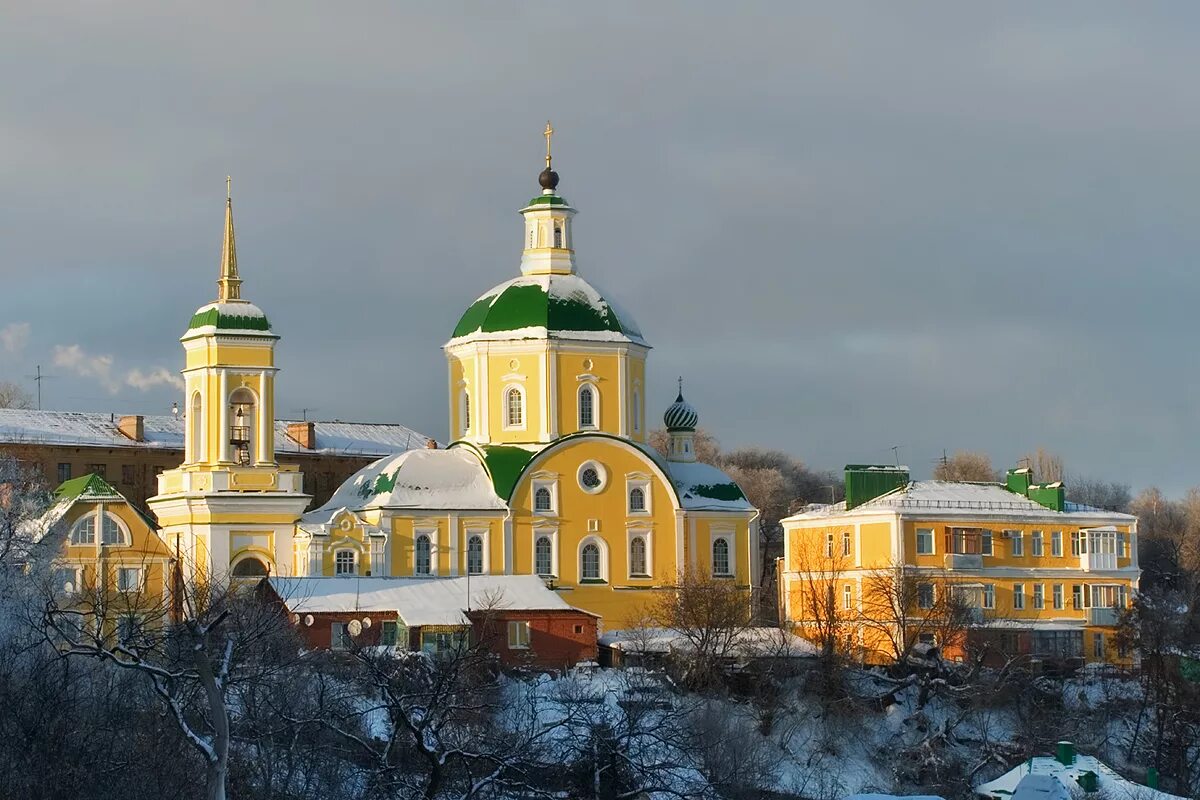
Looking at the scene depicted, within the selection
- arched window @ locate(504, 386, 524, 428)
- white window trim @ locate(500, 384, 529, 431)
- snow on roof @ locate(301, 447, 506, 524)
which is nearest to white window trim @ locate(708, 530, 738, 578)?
white window trim @ locate(500, 384, 529, 431)

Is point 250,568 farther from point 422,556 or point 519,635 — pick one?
point 519,635

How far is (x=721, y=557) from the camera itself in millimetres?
48000

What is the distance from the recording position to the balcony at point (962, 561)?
46.4m

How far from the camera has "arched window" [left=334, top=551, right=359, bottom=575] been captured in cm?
4369

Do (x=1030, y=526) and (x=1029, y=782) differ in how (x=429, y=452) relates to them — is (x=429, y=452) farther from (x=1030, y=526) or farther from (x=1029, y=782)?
(x=1029, y=782)

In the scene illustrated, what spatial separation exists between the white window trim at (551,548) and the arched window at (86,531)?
9.24 meters

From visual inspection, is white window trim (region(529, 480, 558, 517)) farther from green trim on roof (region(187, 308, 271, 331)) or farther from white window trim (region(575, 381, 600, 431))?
green trim on roof (region(187, 308, 271, 331))

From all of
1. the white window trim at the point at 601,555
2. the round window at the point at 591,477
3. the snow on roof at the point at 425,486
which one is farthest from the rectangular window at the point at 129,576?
the round window at the point at 591,477

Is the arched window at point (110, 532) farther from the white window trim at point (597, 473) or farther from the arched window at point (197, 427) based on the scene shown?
the white window trim at point (597, 473)

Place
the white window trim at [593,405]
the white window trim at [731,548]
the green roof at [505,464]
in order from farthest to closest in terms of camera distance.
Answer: the white window trim at [731,548], the white window trim at [593,405], the green roof at [505,464]

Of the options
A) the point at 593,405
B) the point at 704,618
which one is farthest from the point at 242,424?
the point at 704,618

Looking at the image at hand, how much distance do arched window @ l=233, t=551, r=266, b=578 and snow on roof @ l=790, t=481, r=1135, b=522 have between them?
13310 millimetres

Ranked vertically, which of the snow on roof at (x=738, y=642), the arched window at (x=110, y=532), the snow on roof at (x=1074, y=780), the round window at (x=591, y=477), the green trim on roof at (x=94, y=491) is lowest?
the snow on roof at (x=1074, y=780)

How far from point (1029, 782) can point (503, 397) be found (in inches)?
834
